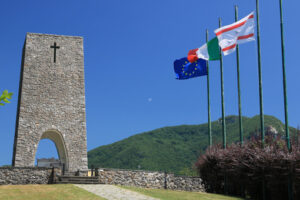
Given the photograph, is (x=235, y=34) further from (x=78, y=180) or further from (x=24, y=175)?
(x=24, y=175)

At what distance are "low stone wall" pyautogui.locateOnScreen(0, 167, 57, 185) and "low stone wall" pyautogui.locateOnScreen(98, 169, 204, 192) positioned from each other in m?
2.99

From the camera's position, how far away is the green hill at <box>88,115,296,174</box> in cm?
7275

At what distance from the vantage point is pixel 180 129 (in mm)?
101062

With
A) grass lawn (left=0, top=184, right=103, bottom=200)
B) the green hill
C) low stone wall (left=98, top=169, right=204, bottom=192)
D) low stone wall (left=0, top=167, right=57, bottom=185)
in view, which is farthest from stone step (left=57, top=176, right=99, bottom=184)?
the green hill

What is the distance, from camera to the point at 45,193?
17.1 meters

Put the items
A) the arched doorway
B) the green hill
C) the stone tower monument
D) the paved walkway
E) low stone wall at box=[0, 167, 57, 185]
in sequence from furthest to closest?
the green hill
the arched doorway
the stone tower monument
low stone wall at box=[0, 167, 57, 185]
the paved walkway

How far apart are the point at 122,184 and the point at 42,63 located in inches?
432

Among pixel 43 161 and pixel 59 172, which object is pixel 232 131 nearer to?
pixel 43 161

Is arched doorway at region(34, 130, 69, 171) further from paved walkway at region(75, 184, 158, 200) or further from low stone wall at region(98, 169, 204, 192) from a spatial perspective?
paved walkway at region(75, 184, 158, 200)

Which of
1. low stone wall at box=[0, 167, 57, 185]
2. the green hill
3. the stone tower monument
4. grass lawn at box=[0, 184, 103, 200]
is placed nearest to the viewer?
grass lawn at box=[0, 184, 103, 200]

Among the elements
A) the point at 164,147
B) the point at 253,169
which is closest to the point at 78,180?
the point at 253,169

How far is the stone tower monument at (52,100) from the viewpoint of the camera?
1019 inches

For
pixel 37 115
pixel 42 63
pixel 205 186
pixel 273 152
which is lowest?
pixel 205 186

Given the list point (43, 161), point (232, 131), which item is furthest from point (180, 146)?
point (43, 161)
